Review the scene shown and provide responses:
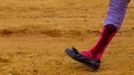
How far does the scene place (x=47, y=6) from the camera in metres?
8.44

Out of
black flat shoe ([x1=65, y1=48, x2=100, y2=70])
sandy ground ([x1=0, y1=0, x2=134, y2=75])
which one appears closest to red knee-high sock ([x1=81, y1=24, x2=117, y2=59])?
black flat shoe ([x1=65, y1=48, x2=100, y2=70])

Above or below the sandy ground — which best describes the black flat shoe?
above

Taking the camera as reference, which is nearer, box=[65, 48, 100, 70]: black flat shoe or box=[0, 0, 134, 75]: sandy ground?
box=[65, 48, 100, 70]: black flat shoe

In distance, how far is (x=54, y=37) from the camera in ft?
19.4

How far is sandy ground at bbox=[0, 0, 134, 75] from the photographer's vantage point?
14.4 feet

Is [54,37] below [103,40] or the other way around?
below

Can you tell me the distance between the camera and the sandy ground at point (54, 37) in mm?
4395

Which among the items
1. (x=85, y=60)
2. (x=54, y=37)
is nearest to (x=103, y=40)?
(x=85, y=60)

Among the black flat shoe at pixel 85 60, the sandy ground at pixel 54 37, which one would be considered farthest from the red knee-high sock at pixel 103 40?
the sandy ground at pixel 54 37

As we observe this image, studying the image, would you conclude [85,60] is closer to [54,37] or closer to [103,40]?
[103,40]

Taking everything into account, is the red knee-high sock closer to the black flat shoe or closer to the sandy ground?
the black flat shoe

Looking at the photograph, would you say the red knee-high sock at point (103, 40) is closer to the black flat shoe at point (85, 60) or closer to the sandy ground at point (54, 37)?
the black flat shoe at point (85, 60)

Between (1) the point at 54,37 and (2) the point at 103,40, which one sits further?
(1) the point at 54,37

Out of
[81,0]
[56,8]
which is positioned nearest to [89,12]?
[56,8]
